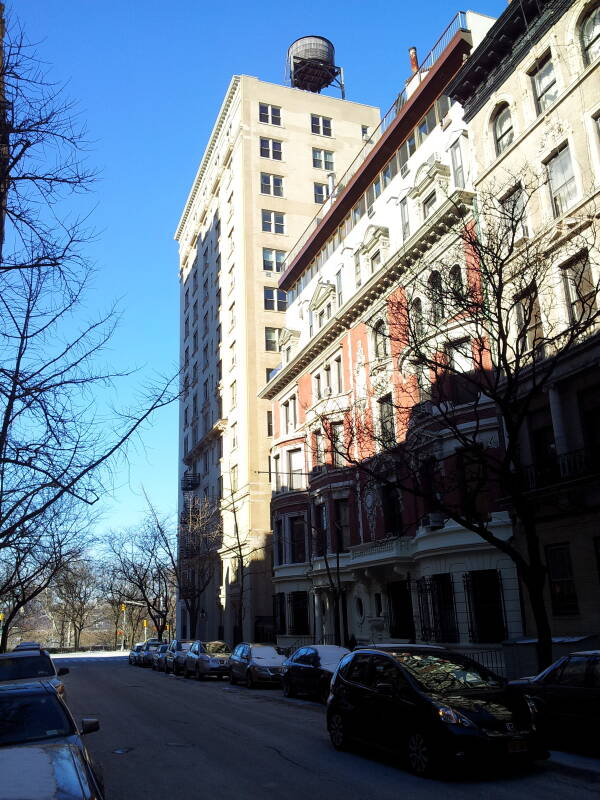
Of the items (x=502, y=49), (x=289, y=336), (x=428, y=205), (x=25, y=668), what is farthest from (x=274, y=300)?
(x=25, y=668)

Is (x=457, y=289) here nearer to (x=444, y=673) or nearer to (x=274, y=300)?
(x=444, y=673)

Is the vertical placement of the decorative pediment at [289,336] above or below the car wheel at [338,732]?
above

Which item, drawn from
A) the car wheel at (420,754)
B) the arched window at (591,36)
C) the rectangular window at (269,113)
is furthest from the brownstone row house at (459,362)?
Result: the rectangular window at (269,113)

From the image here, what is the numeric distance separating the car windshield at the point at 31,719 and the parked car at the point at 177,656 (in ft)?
93.3

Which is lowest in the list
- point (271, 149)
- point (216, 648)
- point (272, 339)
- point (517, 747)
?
point (517, 747)

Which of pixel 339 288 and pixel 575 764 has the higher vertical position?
pixel 339 288

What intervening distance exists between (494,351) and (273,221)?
34374 millimetres

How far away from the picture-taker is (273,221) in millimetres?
54406

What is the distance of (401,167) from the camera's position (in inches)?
1257

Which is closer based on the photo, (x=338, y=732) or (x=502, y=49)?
(x=338, y=732)

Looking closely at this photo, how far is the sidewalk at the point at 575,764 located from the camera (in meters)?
8.96

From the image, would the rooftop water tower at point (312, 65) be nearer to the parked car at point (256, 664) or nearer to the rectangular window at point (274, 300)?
the rectangular window at point (274, 300)

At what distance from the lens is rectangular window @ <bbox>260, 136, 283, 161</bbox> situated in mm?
55844

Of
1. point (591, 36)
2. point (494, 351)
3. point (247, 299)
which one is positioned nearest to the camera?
point (591, 36)
